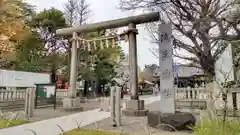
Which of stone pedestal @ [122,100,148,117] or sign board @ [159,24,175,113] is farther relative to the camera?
stone pedestal @ [122,100,148,117]

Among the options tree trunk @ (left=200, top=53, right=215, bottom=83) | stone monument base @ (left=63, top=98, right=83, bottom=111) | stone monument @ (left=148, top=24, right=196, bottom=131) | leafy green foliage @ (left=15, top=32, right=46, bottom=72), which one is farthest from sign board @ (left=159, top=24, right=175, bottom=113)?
leafy green foliage @ (left=15, top=32, right=46, bottom=72)

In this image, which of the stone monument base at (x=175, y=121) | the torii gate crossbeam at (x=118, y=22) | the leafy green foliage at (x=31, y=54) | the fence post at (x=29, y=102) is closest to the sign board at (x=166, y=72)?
the stone monument base at (x=175, y=121)

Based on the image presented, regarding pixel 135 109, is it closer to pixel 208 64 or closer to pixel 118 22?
pixel 208 64

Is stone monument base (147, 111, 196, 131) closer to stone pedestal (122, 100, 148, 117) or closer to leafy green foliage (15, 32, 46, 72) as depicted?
stone pedestal (122, 100, 148, 117)

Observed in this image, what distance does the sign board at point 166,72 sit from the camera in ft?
21.4

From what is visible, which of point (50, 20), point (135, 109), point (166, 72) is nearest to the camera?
point (166, 72)

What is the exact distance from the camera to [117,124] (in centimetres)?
675

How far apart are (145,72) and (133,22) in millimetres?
27049

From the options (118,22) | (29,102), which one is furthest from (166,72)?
(29,102)

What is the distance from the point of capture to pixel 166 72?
6762mm

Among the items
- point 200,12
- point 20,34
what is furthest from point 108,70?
point 200,12

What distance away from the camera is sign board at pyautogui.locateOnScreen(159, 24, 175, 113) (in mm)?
6527

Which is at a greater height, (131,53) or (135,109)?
(131,53)

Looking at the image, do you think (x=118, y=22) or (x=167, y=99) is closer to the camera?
(x=167, y=99)
